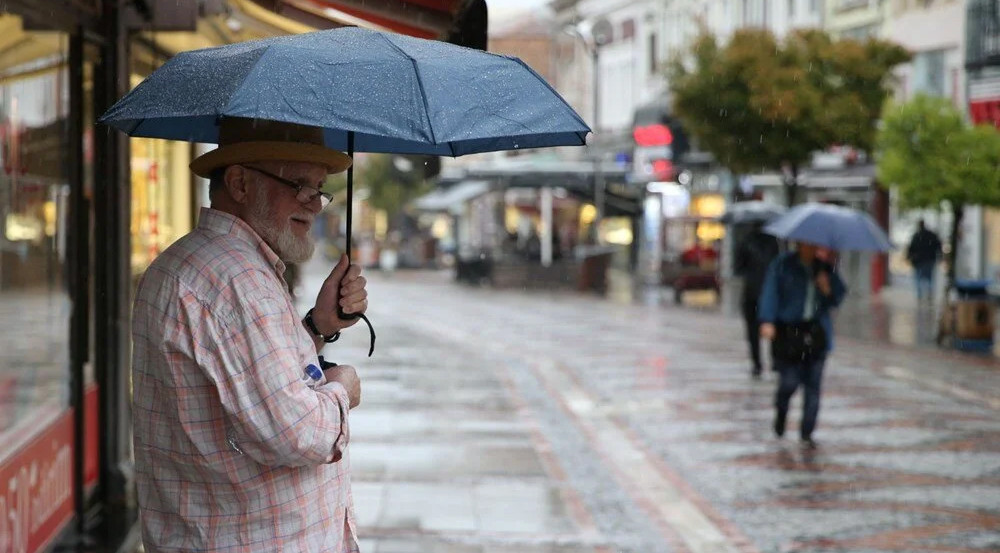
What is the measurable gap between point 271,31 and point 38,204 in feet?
7.30

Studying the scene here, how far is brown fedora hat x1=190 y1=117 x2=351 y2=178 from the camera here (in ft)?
11.5

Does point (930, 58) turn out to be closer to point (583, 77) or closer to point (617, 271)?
point (617, 271)

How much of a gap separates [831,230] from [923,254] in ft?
59.1

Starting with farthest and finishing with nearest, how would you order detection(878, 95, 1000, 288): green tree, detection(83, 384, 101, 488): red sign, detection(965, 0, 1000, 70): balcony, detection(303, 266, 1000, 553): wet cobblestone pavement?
detection(965, 0, 1000, 70): balcony
detection(878, 95, 1000, 288): green tree
detection(303, 266, 1000, 553): wet cobblestone pavement
detection(83, 384, 101, 488): red sign

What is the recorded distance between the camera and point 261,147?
11.5 feet

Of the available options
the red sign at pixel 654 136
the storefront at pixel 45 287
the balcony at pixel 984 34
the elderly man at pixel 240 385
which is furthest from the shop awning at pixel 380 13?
the red sign at pixel 654 136

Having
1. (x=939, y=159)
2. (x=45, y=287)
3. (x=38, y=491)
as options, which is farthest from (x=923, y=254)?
(x=38, y=491)

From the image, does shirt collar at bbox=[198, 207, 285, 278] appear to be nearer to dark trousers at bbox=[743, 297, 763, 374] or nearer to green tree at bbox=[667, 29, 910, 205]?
dark trousers at bbox=[743, 297, 763, 374]

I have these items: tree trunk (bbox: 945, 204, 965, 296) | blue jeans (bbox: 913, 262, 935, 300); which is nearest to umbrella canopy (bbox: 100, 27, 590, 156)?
tree trunk (bbox: 945, 204, 965, 296)

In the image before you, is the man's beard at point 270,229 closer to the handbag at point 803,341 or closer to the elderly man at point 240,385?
the elderly man at point 240,385

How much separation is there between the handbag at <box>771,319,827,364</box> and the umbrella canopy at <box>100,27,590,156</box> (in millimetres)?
7689

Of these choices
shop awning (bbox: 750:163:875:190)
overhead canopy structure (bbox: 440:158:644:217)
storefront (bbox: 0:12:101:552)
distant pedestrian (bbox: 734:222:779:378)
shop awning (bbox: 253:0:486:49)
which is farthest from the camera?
overhead canopy structure (bbox: 440:158:644:217)

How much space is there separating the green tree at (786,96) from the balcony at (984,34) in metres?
3.32

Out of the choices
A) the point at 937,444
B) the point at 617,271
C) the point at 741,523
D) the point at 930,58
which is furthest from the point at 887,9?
the point at 741,523
